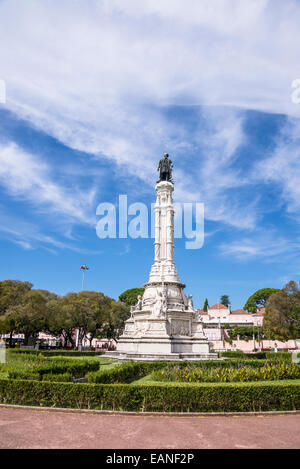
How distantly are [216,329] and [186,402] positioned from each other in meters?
90.4

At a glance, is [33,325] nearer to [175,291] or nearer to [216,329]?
[175,291]

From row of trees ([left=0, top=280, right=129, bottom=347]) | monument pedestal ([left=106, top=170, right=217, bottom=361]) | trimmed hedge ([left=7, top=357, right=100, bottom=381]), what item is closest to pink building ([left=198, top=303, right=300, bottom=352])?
row of trees ([left=0, top=280, right=129, bottom=347])

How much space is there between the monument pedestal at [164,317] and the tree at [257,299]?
69822 mm

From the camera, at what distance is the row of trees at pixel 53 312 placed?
45781 mm

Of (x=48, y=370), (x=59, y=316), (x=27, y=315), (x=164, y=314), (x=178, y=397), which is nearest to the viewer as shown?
(x=178, y=397)

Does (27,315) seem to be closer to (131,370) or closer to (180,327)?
(180,327)

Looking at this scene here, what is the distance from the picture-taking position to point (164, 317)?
3175 centimetres

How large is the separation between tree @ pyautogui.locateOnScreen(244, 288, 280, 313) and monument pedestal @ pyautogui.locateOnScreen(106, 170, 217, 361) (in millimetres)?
69822

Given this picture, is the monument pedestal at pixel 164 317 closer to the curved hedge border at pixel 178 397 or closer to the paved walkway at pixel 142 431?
the curved hedge border at pixel 178 397

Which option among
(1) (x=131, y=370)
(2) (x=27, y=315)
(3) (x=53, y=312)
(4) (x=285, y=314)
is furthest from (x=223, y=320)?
(1) (x=131, y=370)

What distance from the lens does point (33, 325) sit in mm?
48094

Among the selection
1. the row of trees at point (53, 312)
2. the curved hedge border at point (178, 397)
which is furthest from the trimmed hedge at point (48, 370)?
the row of trees at point (53, 312)

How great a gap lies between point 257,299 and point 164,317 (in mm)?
80157
